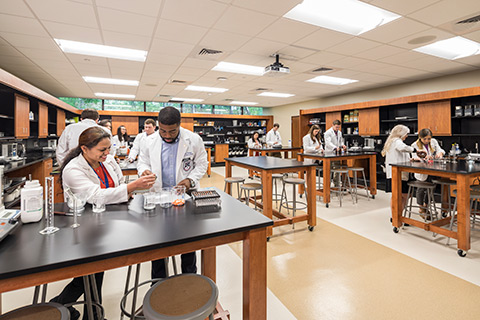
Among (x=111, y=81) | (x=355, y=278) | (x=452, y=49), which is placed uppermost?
(x=111, y=81)

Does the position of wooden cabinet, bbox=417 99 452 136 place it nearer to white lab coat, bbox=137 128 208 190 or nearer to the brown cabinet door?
white lab coat, bbox=137 128 208 190

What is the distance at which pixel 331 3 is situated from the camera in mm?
3293

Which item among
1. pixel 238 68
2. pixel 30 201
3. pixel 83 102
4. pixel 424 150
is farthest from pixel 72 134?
pixel 83 102

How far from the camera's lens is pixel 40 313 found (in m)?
1.00

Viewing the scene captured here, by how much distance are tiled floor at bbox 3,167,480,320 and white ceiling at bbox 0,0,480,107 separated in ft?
9.80

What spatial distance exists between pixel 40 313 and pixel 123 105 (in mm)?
11319

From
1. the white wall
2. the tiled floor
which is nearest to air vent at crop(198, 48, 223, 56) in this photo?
the tiled floor

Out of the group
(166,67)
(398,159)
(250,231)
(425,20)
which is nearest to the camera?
(250,231)

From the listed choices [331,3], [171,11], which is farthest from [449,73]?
[171,11]

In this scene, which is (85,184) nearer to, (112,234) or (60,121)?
(112,234)

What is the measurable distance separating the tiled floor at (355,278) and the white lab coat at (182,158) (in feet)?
3.50

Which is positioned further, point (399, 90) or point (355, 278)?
point (399, 90)

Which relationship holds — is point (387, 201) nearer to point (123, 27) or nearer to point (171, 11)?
point (171, 11)

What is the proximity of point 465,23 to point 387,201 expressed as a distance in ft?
10.8
